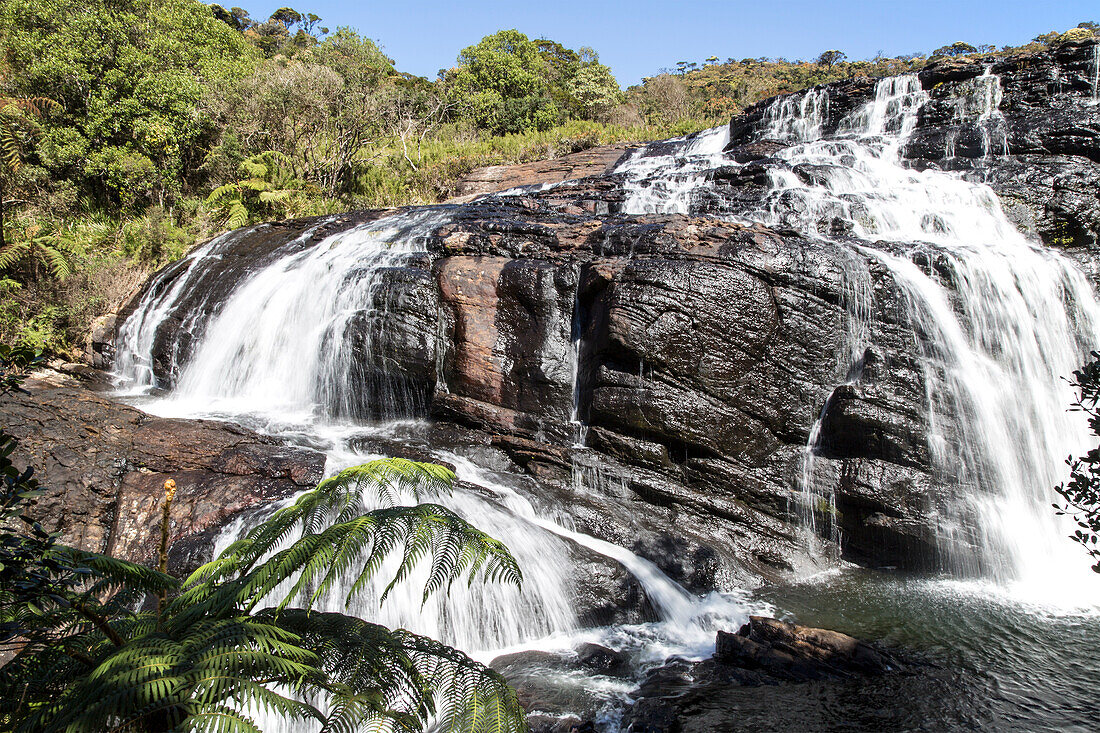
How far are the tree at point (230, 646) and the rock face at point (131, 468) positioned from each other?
3.68 m

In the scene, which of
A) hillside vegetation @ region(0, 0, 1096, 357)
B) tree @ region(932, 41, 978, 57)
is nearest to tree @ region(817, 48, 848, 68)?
tree @ region(932, 41, 978, 57)

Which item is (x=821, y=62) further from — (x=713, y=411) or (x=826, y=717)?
(x=826, y=717)

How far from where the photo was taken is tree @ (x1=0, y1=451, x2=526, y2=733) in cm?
200

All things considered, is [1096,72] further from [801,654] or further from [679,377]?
[801,654]

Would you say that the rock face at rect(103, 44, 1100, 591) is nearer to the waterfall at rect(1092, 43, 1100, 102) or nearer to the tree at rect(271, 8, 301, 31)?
the waterfall at rect(1092, 43, 1100, 102)

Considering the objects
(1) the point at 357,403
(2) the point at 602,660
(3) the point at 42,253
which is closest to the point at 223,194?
(3) the point at 42,253

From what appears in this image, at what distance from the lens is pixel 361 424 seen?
9.57 meters

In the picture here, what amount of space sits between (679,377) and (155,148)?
16936 millimetres

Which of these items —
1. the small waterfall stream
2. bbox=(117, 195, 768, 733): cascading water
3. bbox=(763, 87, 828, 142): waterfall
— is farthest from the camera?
bbox=(763, 87, 828, 142): waterfall

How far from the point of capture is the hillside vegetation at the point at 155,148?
13.1m

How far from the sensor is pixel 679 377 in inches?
328

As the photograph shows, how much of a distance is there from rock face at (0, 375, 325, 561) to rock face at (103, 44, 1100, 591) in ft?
9.11

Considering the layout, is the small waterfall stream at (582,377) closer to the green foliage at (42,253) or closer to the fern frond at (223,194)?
the green foliage at (42,253)

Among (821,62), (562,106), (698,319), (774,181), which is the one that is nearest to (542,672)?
(698,319)
